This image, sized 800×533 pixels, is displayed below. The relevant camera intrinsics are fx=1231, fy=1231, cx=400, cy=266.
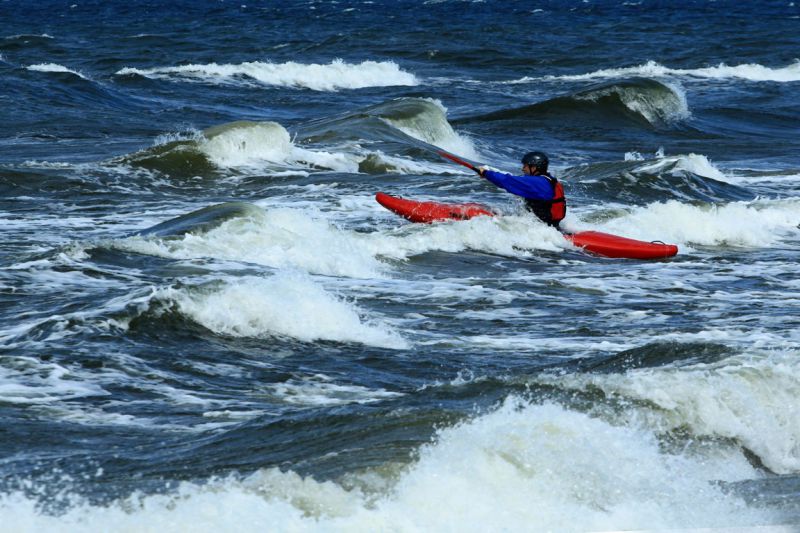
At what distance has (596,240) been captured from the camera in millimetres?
11250

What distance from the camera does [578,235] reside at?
1131 centimetres

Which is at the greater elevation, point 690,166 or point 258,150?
point 258,150

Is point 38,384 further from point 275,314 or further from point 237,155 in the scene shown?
point 237,155

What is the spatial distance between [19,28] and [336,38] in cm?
1120

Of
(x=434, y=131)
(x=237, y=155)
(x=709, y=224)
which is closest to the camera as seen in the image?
(x=709, y=224)

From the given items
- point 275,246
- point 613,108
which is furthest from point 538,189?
point 613,108

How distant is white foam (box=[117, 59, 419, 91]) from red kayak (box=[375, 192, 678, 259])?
54.7 feet

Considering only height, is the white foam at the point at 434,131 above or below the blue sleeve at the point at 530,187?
below

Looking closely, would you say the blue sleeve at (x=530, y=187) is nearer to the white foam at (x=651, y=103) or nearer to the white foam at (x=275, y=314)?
the white foam at (x=275, y=314)

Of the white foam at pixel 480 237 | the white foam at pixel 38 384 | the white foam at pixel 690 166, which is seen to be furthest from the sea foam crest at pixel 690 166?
the white foam at pixel 38 384

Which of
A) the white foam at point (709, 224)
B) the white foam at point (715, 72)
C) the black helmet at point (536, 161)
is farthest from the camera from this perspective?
the white foam at point (715, 72)

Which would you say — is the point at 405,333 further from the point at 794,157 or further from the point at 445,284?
the point at 794,157

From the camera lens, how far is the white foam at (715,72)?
99.9 feet

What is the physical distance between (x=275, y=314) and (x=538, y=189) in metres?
4.41
